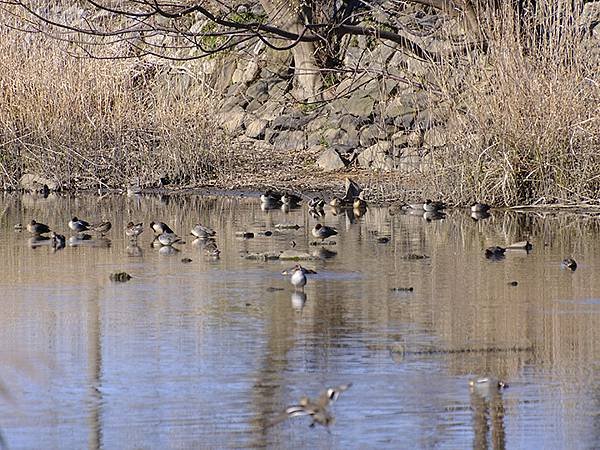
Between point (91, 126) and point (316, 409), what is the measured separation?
13.4m

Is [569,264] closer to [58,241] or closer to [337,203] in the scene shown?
[58,241]

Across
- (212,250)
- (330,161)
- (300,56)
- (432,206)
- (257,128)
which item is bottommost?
(212,250)

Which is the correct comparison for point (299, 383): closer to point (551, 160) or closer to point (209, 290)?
point (209, 290)

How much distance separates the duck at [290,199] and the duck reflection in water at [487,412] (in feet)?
32.4

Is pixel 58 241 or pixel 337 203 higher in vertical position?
pixel 337 203

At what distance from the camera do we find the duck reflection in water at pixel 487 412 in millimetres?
5324

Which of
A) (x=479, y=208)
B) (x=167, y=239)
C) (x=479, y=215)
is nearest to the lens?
(x=167, y=239)

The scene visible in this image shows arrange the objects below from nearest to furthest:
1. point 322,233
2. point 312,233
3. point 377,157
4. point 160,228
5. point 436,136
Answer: point 322,233
point 160,228
point 312,233
point 436,136
point 377,157

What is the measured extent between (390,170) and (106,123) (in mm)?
3842

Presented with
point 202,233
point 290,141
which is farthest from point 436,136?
point 290,141

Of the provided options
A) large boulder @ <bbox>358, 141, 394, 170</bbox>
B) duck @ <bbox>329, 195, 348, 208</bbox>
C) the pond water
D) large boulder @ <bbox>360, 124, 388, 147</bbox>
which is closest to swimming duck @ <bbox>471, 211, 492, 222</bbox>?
the pond water

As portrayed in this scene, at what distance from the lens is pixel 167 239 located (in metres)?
11.7

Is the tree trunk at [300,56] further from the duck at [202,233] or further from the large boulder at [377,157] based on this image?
the duck at [202,233]

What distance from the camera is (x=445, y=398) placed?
5988 mm
